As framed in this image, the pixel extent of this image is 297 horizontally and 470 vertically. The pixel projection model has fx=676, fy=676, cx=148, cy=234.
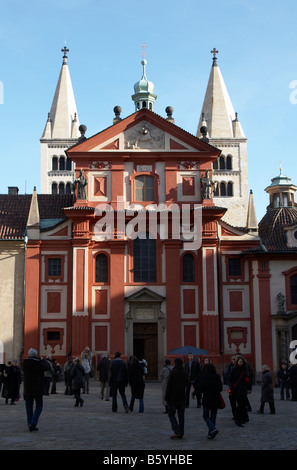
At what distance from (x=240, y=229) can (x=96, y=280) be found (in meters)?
9.07

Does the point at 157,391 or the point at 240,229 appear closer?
the point at 157,391

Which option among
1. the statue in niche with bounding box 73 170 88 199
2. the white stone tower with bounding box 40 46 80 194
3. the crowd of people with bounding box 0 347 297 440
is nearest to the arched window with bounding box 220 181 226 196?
the white stone tower with bounding box 40 46 80 194

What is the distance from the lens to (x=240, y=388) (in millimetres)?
17000

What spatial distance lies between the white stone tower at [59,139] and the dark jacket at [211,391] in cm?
6114

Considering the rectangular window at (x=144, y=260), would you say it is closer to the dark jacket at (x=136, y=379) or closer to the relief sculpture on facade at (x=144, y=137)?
the relief sculpture on facade at (x=144, y=137)

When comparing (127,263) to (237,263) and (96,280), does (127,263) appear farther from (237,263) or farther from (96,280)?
(237,263)

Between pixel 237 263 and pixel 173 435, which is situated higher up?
pixel 237 263

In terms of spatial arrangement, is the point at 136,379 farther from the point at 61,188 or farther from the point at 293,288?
the point at 61,188

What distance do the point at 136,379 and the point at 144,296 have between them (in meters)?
18.6

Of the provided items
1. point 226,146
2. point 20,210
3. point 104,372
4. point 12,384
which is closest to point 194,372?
point 104,372

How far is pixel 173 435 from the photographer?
1393 cm

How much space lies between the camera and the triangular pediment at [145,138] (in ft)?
130

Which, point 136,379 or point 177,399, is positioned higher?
point 136,379
